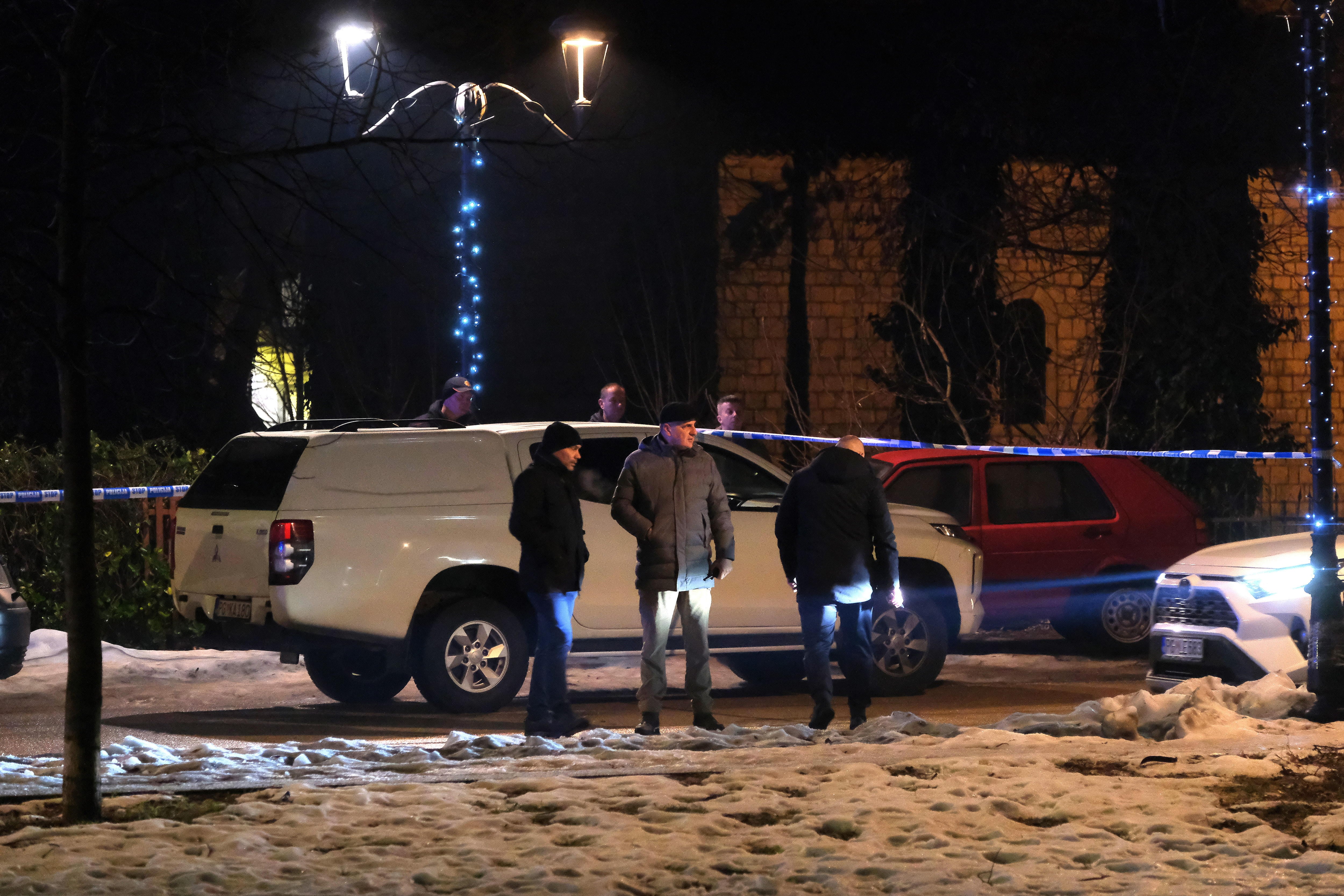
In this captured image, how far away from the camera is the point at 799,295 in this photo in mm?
24328

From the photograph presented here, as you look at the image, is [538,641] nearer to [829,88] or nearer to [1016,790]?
[1016,790]

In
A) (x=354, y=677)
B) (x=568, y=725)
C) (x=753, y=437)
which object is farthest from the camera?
(x=753, y=437)

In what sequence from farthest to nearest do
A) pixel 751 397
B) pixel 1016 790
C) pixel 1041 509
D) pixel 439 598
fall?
pixel 751 397
pixel 1041 509
pixel 439 598
pixel 1016 790

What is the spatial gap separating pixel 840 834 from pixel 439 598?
4.84 metres

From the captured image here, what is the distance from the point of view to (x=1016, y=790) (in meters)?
7.23

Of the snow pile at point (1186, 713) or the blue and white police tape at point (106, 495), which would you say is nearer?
the snow pile at point (1186, 713)

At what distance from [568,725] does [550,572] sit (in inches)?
35.7

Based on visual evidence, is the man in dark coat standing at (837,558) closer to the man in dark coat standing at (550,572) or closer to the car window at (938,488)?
the man in dark coat standing at (550,572)

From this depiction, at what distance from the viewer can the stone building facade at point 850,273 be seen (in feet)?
78.2

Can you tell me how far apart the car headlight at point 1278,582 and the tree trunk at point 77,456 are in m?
6.50

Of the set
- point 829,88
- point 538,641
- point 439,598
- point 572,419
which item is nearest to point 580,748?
point 538,641

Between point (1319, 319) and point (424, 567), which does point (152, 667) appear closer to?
point (424, 567)

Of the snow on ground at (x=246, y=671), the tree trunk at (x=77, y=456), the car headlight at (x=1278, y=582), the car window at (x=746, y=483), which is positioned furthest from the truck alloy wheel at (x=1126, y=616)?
the tree trunk at (x=77, y=456)

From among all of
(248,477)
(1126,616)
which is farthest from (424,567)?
(1126,616)
